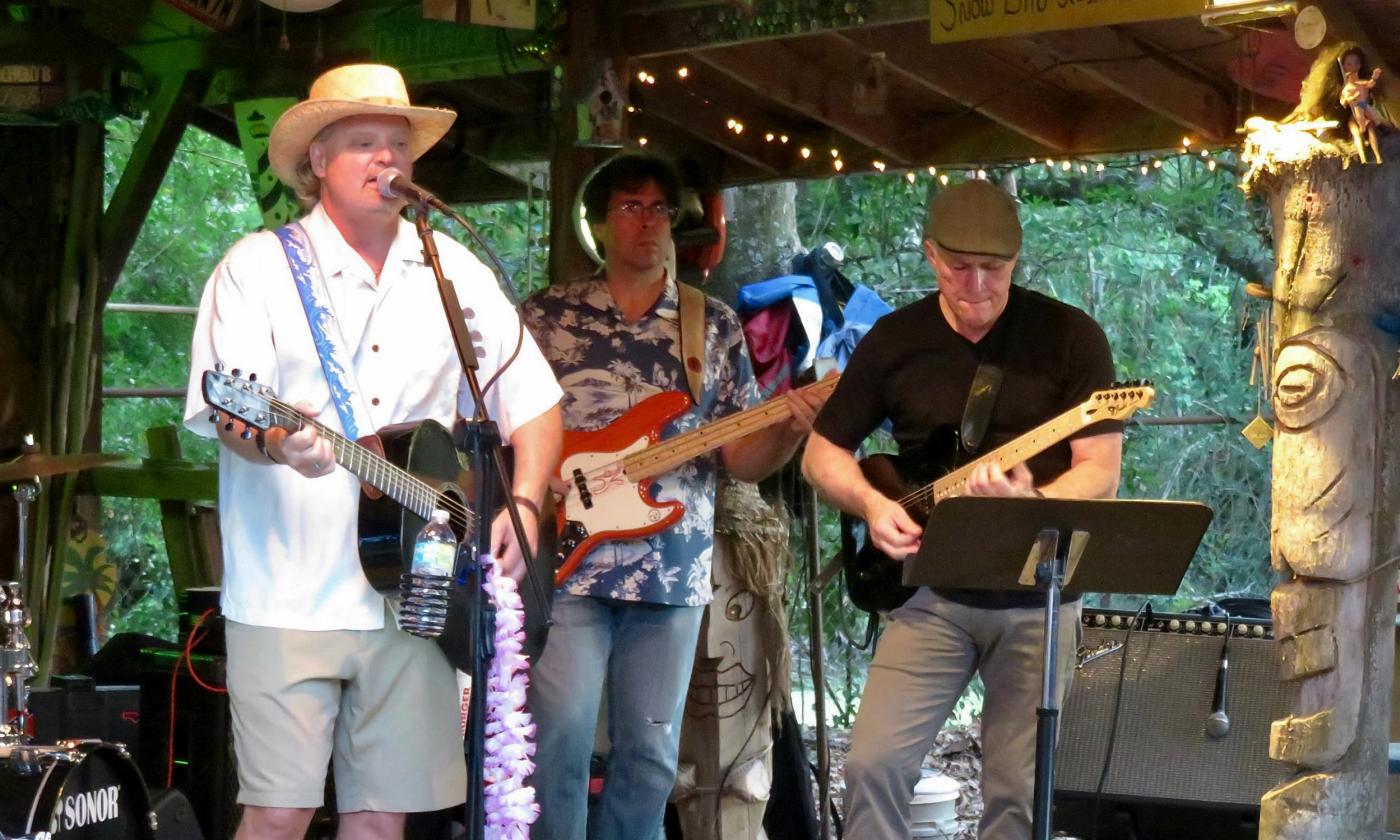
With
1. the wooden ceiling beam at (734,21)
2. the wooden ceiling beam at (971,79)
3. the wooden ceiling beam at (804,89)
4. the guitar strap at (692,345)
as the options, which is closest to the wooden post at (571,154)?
the wooden ceiling beam at (734,21)

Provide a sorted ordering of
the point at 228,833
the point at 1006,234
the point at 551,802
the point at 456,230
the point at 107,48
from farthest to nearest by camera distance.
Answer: the point at 456,230 < the point at 107,48 < the point at 228,833 < the point at 551,802 < the point at 1006,234

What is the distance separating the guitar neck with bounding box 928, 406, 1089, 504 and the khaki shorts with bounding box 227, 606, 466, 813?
47.7 inches

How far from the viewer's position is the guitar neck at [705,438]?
4566mm

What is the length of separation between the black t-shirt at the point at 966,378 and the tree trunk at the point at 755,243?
8.96ft

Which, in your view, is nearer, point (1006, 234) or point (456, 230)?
point (1006, 234)

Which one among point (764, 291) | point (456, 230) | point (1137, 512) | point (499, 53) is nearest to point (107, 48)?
point (499, 53)

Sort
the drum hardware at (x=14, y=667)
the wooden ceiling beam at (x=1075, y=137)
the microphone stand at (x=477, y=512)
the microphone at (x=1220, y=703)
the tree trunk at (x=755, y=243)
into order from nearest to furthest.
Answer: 1. the microphone stand at (x=477, y=512)
2. the drum hardware at (x=14, y=667)
3. the microphone at (x=1220, y=703)
4. the wooden ceiling beam at (x=1075, y=137)
5. the tree trunk at (x=755, y=243)

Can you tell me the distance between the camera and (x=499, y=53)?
561 cm

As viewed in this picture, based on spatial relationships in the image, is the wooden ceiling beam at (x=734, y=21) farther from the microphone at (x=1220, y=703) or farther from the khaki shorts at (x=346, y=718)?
the khaki shorts at (x=346, y=718)

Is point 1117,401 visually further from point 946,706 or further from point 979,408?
point 946,706

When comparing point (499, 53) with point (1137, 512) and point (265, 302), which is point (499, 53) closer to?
point (265, 302)

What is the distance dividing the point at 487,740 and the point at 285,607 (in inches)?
17.5

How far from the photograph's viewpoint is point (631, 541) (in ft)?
14.6

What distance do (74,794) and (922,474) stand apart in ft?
6.76
